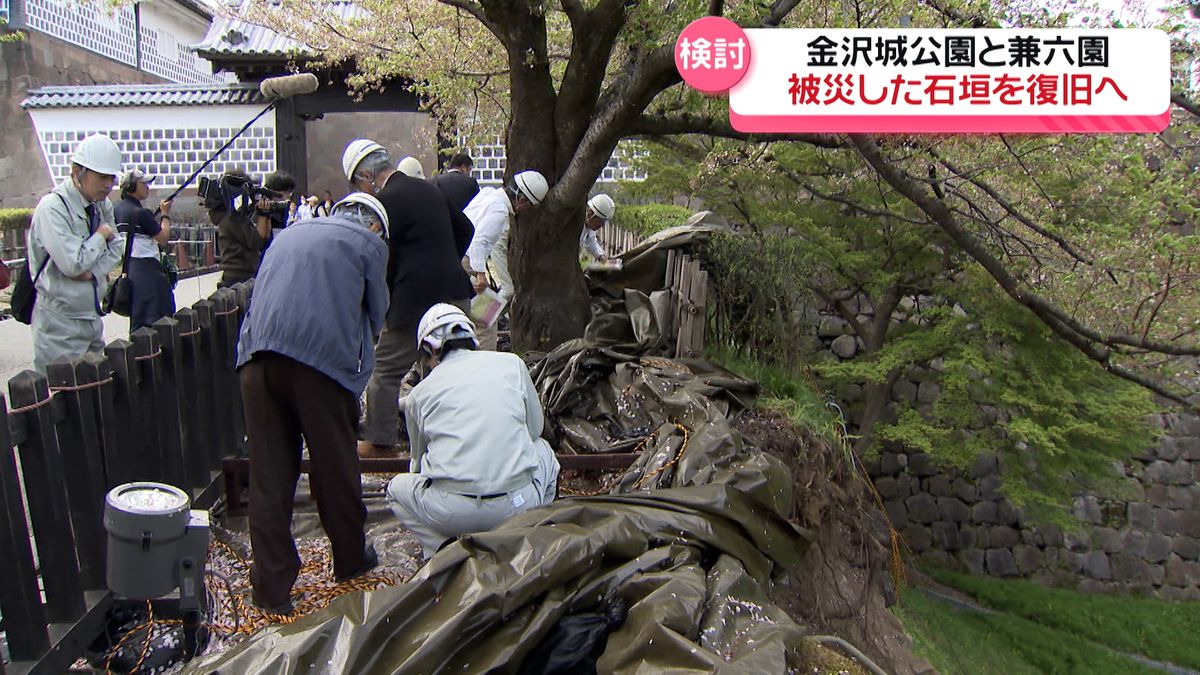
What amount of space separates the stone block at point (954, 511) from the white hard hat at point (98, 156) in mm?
11591

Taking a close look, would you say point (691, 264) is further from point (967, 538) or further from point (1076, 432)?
point (967, 538)

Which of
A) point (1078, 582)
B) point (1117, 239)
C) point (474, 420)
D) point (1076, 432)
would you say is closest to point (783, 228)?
point (1076, 432)

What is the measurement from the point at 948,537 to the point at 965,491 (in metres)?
0.71

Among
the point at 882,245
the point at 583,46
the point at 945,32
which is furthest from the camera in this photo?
the point at 882,245

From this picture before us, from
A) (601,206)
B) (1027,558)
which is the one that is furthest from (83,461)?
(1027,558)

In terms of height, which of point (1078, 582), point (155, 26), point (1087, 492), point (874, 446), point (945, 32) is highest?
point (155, 26)

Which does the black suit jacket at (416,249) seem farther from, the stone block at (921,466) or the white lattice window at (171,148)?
the white lattice window at (171,148)

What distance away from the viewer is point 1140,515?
1306 cm

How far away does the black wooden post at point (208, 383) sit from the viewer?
4707 millimetres

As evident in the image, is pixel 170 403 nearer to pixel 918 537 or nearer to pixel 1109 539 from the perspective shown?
pixel 918 537

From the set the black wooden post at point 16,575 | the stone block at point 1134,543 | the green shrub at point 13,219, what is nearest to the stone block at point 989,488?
the stone block at point 1134,543

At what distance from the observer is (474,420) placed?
3.69m

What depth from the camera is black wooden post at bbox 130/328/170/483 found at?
13.3 ft

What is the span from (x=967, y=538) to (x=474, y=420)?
11109 millimetres
